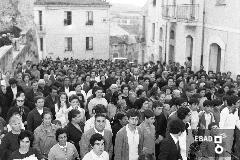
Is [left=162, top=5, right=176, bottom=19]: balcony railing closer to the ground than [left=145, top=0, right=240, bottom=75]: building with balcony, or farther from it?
farther from it

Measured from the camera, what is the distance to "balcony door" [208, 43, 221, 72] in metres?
20.0

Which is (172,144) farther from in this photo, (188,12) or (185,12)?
(185,12)

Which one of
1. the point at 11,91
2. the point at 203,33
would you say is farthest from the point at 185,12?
the point at 11,91

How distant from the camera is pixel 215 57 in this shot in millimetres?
20234

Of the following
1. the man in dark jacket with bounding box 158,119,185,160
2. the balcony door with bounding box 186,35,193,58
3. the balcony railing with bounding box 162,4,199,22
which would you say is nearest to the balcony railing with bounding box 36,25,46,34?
the balcony railing with bounding box 162,4,199,22

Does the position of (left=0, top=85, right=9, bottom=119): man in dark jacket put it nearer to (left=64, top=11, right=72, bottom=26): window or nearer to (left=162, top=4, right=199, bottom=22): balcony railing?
(left=162, top=4, right=199, bottom=22): balcony railing

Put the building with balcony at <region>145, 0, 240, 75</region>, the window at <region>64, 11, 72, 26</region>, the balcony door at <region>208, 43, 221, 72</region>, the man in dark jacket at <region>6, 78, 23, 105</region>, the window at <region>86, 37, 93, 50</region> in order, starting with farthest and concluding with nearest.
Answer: the window at <region>86, 37, 93, 50</region>
the window at <region>64, 11, 72, 26</region>
the balcony door at <region>208, 43, 221, 72</region>
the building with balcony at <region>145, 0, 240, 75</region>
the man in dark jacket at <region>6, 78, 23, 105</region>

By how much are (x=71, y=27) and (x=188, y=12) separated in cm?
2006

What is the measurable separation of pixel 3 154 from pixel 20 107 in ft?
7.89

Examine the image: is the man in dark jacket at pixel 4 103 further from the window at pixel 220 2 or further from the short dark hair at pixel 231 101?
the window at pixel 220 2

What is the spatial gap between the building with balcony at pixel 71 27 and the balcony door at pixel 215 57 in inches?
833

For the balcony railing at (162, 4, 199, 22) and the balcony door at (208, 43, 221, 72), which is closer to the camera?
the balcony door at (208, 43, 221, 72)

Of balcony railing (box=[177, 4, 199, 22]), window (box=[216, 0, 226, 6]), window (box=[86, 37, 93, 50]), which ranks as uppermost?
window (box=[216, 0, 226, 6])

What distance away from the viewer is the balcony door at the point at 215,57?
20.0m
